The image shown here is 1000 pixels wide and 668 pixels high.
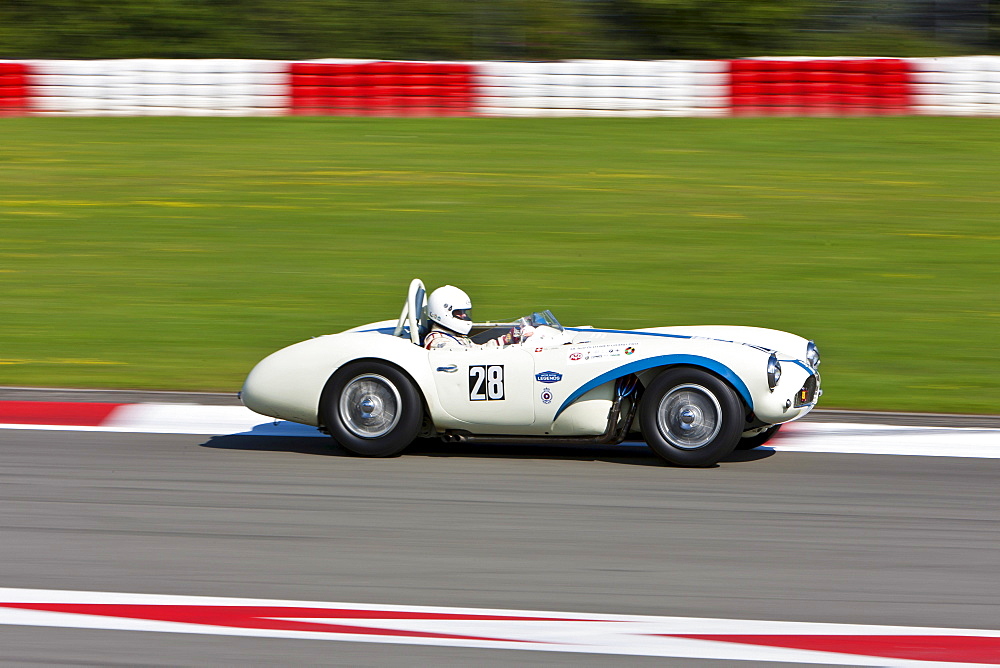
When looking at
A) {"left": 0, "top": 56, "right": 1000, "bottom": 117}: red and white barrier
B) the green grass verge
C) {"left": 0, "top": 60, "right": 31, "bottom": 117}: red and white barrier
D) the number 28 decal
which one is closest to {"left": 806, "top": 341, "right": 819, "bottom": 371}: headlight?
the green grass verge

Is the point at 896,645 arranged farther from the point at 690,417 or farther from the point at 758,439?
the point at 758,439

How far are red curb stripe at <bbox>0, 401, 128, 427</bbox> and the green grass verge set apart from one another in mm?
611

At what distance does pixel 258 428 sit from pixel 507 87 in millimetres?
10158

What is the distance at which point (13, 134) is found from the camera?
1652cm

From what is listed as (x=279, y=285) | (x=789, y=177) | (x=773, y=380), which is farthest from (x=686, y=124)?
(x=773, y=380)

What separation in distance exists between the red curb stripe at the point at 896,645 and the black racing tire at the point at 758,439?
2387 mm

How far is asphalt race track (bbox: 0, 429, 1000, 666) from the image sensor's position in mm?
4469

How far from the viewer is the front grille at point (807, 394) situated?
20.2 feet

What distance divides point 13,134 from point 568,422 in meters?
12.7

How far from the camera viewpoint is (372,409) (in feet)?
21.2

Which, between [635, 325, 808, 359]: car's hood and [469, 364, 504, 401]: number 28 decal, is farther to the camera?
[635, 325, 808, 359]: car's hood

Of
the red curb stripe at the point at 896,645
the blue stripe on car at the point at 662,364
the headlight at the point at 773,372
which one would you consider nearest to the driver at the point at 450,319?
the blue stripe on car at the point at 662,364

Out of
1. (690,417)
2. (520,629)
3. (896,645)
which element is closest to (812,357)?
(690,417)

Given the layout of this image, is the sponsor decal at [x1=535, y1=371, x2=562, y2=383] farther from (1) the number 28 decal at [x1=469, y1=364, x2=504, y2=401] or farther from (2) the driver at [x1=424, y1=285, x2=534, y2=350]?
(2) the driver at [x1=424, y1=285, x2=534, y2=350]
